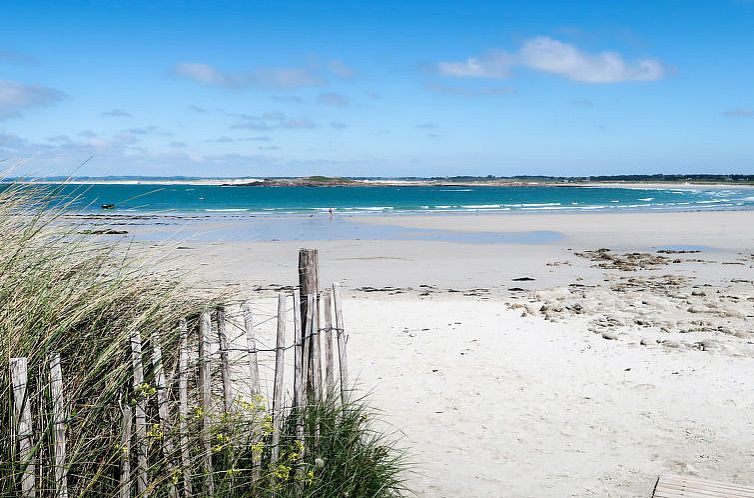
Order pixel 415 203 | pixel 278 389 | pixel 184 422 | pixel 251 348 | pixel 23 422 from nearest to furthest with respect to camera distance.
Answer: pixel 23 422 < pixel 184 422 < pixel 251 348 < pixel 278 389 < pixel 415 203

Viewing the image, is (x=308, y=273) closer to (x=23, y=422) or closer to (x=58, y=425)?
(x=58, y=425)

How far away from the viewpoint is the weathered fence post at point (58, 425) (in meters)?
3.05

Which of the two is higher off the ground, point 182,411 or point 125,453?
point 182,411

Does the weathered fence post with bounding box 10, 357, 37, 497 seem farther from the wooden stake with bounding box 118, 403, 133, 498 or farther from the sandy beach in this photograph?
the sandy beach

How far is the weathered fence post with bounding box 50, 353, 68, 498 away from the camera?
3055mm

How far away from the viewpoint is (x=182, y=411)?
3648 millimetres

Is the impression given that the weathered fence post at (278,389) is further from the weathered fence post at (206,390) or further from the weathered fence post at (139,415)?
the weathered fence post at (139,415)

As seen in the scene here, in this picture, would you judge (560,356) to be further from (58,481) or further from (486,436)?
(58,481)

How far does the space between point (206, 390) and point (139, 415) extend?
0.45 metres

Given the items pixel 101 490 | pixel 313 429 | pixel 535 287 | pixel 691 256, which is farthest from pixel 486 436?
pixel 691 256

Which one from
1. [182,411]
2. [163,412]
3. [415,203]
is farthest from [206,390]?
[415,203]

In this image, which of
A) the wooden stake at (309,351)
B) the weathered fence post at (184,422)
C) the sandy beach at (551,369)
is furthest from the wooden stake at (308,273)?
the weathered fence post at (184,422)

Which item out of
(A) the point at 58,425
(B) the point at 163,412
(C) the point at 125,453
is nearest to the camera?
(A) the point at 58,425

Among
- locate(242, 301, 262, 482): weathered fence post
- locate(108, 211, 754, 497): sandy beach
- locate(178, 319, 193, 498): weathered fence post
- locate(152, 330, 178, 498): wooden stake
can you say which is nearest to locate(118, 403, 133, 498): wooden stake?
locate(152, 330, 178, 498): wooden stake
